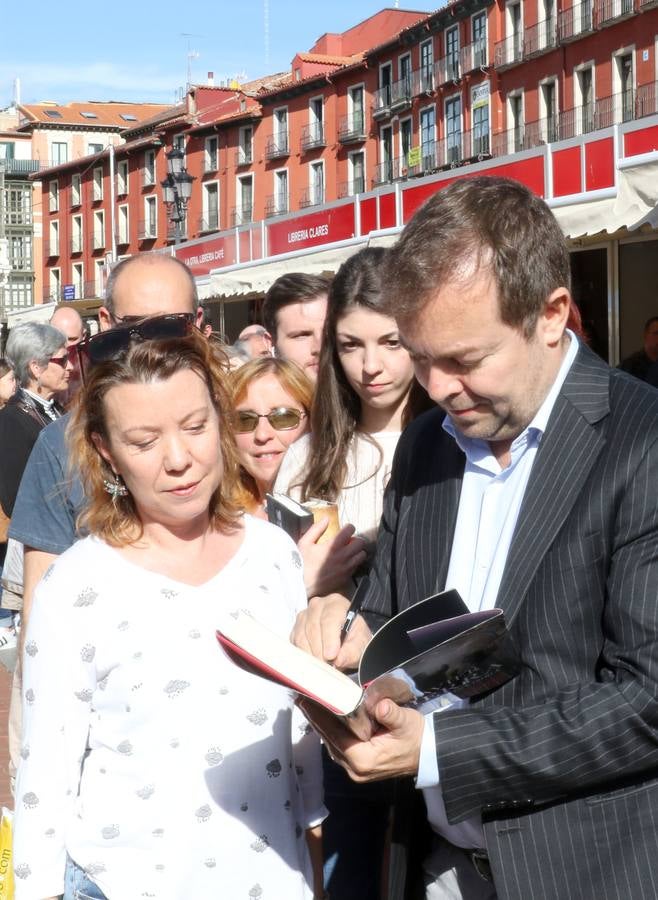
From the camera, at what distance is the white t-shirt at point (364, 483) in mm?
2973

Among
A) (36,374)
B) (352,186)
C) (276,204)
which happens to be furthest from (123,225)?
(36,374)

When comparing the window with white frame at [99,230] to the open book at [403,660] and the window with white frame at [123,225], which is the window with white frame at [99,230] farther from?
the open book at [403,660]

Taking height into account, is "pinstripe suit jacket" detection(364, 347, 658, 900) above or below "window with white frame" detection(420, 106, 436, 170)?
below

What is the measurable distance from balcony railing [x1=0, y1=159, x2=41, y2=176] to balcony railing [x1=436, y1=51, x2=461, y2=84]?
40721mm

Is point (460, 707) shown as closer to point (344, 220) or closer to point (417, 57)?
point (344, 220)

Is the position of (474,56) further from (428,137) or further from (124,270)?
(124,270)

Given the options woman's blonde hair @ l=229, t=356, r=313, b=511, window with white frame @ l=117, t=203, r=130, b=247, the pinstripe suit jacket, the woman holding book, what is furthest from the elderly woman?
window with white frame @ l=117, t=203, r=130, b=247

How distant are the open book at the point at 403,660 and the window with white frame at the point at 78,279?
64154 millimetres

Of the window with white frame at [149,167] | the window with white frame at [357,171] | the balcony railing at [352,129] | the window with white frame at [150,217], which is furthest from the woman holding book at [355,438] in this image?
the window with white frame at [149,167]

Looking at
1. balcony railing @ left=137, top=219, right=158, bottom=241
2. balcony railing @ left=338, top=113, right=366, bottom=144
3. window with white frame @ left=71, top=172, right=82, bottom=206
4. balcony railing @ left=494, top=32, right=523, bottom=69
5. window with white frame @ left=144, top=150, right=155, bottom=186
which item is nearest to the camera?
balcony railing @ left=494, top=32, right=523, bottom=69

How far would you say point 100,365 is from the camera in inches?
95.8

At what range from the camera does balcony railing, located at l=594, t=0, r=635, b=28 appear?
3359 cm

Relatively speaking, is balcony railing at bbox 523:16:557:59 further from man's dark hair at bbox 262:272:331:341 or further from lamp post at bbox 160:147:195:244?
man's dark hair at bbox 262:272:331:341

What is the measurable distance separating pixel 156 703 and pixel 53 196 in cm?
6962
